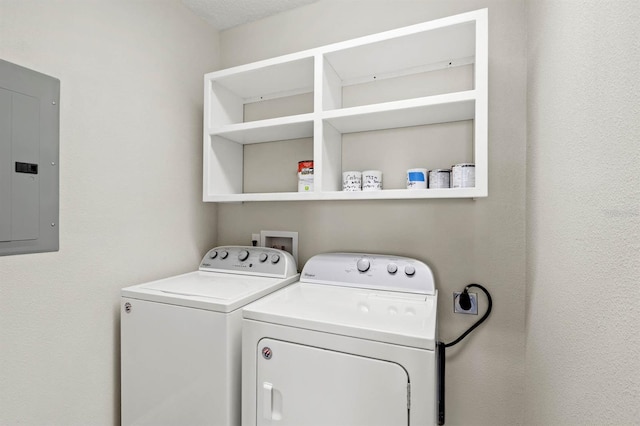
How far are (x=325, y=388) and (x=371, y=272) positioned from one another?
59cm

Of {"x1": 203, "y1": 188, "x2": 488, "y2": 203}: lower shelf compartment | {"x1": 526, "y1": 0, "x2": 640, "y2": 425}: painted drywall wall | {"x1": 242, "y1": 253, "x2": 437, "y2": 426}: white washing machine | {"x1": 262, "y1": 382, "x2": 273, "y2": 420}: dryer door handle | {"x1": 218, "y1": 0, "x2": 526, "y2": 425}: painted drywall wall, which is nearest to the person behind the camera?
{"x1": 526, "y1": 0, "x2": 640, "y2": 425}: painted drywall wall

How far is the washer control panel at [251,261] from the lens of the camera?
5.43 feet

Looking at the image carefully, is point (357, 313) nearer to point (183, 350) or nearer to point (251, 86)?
point (183, 350)

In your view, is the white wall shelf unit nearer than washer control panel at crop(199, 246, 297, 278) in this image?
Yes

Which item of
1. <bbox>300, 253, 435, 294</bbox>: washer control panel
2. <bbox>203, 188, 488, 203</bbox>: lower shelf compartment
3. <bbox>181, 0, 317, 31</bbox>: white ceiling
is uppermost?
<bbox>181, 0, 317, 31</bbox>: white ceiling

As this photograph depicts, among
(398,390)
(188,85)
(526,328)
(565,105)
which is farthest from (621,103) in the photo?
(188,85)

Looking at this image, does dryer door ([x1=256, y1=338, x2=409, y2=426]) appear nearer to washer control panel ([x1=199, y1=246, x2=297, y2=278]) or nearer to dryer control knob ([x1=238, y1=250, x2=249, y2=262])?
washer control panel ([x1=199, y1=246, x2=297, y2=278])

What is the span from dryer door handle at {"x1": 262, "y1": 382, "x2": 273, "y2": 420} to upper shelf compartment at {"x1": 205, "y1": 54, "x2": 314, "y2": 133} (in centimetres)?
116

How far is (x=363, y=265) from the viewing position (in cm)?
150

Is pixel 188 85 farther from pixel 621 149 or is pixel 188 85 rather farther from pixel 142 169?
pixel 621 149

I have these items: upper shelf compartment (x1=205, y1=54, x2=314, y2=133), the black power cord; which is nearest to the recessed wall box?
upper shelf compartment (x1=205, y1=54, x2=314, y2=133)

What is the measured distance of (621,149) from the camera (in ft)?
1.94

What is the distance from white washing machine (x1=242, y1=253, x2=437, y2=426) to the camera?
Result: 0.93 metres

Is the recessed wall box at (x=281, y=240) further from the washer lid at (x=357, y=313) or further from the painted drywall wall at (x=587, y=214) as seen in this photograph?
the painted drywall wall at (x=587, y=214)
